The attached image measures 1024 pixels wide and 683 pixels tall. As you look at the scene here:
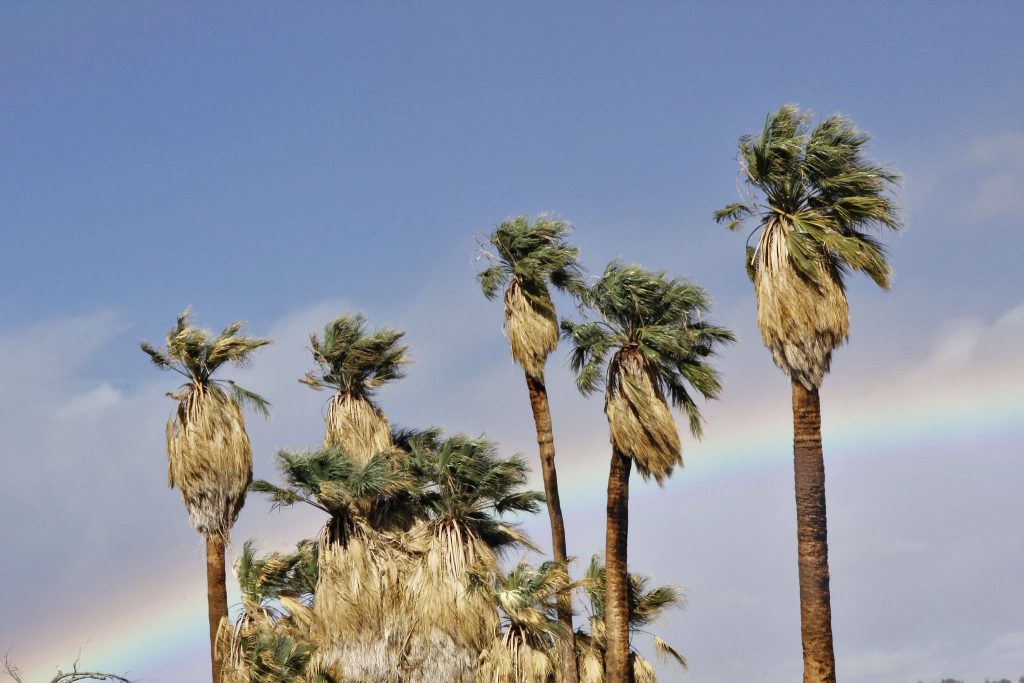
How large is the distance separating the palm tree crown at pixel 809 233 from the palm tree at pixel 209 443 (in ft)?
49.9

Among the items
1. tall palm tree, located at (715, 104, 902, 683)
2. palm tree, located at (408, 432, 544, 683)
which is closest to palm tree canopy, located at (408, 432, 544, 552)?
palm tree, located at (408, 432, 544, 683)

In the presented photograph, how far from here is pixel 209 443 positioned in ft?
114

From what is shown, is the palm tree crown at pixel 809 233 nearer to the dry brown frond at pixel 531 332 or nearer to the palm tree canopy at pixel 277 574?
the dry brown frond at pixel 531 332

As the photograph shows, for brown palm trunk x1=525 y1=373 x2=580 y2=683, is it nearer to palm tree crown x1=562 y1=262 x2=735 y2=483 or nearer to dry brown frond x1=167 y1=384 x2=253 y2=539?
palm tree crown x1=562 y1=262 x2=735 y2=483

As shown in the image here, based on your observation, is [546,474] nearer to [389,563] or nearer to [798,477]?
[389,563]

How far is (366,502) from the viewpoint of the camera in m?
37.1

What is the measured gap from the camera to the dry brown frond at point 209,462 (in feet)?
114

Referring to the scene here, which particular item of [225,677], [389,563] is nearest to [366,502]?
[389,563]

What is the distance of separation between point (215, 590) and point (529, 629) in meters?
8.73

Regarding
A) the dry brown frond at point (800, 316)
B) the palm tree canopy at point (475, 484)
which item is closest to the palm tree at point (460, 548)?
the palm tree canopy at point (475, 484)

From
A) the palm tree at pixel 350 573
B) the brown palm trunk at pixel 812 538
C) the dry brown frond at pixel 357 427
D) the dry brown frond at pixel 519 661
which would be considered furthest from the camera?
the dry brown frond at pixel 357 427

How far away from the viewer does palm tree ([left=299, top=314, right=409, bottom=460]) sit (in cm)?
3972

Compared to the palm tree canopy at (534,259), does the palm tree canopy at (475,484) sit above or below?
below

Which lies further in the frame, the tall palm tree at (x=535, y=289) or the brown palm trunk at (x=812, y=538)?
the tall palm tree at (x=535, y=289)
